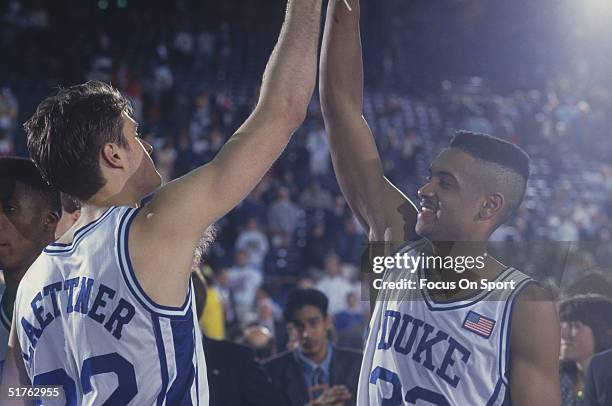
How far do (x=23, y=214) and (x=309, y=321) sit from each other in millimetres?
2449

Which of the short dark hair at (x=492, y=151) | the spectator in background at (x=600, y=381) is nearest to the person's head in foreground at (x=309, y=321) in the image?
the spectator in background at (x=600, y=381)

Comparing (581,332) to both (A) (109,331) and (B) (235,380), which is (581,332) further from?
(A) (109,331)

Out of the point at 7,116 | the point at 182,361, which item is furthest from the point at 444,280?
the point at 7,116

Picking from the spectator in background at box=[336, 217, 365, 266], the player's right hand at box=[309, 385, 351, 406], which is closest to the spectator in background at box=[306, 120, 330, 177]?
the spectator in background at box=[336, 217, 365, 266]

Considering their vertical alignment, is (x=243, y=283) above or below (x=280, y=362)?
below

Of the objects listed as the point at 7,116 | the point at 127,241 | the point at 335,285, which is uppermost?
the point at 7,116

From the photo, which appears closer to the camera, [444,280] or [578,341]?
[444,280]

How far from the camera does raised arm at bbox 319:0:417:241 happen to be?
303 cm

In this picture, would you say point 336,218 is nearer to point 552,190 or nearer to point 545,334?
point 552,190

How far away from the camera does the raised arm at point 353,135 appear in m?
3.03

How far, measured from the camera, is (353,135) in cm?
308

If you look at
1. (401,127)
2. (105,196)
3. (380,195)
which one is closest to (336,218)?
(401,127)

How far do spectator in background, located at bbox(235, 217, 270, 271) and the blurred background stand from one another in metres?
0.03

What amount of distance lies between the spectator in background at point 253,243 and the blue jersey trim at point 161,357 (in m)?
9.16
